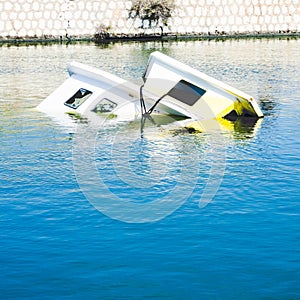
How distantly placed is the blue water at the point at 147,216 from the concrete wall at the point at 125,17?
3661 centimetres

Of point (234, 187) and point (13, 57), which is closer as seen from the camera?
point (234, 187)

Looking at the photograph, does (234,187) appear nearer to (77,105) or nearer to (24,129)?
(24,129)

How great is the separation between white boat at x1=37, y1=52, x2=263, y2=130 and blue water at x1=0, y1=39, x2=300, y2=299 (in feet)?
4.38

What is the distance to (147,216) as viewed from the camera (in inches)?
549

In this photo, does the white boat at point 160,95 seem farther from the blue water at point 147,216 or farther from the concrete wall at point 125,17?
the concrete wall at point 125,17

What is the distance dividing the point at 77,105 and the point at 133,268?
1423 centimetres

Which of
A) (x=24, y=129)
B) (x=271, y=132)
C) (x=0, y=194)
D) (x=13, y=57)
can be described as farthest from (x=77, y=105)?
(x=13, y=57)

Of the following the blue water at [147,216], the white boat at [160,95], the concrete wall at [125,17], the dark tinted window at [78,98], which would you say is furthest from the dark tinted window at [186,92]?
the concrete wall at [125,17]

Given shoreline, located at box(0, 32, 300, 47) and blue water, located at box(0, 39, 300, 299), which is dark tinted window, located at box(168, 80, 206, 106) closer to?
blue water, located at box(0, 39, 300, 299)

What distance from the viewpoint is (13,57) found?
47250mm

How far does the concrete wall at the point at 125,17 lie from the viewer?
60625 millimetres

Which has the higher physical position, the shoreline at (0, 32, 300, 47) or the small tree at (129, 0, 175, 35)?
the small tree at (129, 0, 175, 35)

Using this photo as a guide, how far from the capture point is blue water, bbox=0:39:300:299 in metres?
11.1

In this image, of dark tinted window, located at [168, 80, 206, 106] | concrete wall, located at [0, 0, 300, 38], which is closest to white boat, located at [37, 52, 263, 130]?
dark tinted window, located at [168, 80, 206, 106]
